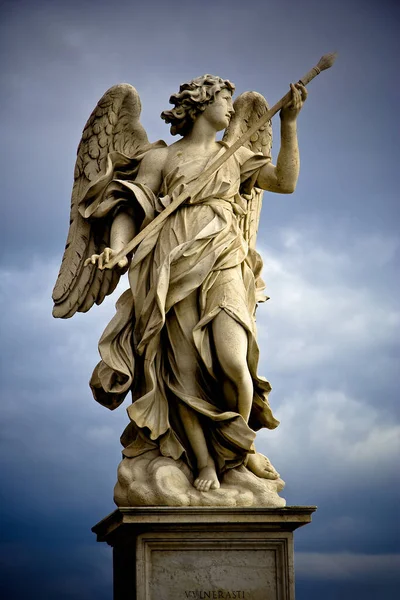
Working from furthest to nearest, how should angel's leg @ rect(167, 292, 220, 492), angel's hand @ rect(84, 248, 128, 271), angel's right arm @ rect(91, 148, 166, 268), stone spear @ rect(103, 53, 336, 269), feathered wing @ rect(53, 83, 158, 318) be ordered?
feathered wing @ rect(53, 83, 158, 318), angel's right arm @ rect(91, 148, 166, 268), stone spear @ rect(103, 53, 336, 269), angel's hand @ rect(84, 248, 128, 271), angel's leg @ rect(167, 292, 220, 492)

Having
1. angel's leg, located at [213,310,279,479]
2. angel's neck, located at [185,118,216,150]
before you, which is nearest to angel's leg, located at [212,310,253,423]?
angel's leg, located at [213,310,279,479]

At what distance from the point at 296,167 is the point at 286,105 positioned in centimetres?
55

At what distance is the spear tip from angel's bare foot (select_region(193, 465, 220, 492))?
3.28 m

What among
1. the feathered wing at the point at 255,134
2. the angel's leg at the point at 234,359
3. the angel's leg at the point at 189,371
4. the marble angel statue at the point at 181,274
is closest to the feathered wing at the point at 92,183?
the marble angel statue at the point at 181,274

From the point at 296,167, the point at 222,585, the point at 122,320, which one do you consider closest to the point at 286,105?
the point at 296,167

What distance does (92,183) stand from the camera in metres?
11.4

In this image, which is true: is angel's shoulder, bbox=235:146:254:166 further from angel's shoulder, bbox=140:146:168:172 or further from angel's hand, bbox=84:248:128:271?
angel's hand, bbox=84:248:128:271

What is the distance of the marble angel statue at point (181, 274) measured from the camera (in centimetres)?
1052

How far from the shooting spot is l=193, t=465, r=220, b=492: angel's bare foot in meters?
10.3

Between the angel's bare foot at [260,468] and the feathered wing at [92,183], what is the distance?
6.20 feet

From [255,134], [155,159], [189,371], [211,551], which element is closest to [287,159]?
[255,134]

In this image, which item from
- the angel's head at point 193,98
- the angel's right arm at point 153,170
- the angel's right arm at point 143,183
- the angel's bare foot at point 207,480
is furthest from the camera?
the angel's right arm at point 153,170

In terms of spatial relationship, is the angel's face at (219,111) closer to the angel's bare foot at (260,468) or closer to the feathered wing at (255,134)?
the feathered wing at (255,134)

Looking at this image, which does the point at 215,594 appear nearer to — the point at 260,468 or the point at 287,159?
the point at 260,468
